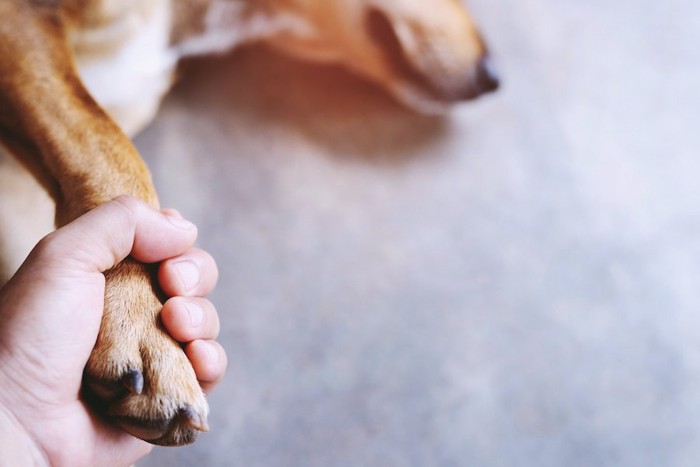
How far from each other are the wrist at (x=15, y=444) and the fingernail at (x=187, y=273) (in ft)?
0.87

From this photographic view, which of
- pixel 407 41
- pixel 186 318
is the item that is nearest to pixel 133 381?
pixel 186 318

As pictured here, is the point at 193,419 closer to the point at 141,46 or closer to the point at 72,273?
the point at 72,273

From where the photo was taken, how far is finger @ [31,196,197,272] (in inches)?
32.1

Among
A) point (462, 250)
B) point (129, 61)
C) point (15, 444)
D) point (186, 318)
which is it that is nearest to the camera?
point (15, 444)

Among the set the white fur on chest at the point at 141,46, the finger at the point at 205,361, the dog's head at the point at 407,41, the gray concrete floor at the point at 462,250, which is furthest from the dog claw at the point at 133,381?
the dog's head at the point at 407,41

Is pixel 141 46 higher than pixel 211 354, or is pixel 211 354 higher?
pixel 141 46

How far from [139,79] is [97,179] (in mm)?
467

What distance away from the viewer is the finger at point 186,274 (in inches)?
37.2

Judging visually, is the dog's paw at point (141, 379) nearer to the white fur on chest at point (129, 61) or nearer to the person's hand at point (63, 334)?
the person's hand at point (63, 334)

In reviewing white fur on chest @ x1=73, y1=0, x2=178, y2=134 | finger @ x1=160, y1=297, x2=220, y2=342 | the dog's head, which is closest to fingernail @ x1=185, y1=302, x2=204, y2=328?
finger @ x1=160, y1=297, x2=220, y2=342

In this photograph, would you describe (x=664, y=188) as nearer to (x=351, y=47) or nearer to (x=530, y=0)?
(x=530, y=0)

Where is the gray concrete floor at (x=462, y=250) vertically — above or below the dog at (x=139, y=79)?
below

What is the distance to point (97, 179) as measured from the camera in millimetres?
982

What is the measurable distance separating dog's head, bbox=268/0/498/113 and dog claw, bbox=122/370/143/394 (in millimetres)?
1029
